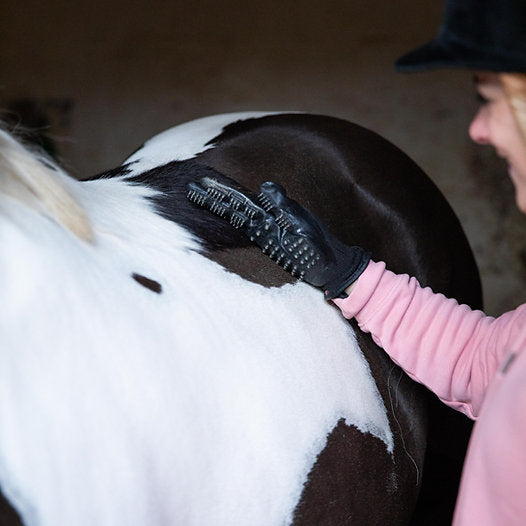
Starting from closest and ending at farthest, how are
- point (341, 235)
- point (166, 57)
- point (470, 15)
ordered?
point (470, 15)
point (341, 235)
point (166, 57)

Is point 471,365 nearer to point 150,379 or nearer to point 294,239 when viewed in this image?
point 294,239

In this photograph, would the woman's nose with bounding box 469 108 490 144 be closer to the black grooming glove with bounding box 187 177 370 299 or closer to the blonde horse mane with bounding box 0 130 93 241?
the black grooming glove with bounding box 187 177 370 299

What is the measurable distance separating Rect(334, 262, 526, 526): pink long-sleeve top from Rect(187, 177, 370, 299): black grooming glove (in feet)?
0.07

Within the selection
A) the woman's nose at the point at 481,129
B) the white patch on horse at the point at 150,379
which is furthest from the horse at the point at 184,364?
the woman's nose at the point at 481,129

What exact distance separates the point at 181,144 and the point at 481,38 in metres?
0.77

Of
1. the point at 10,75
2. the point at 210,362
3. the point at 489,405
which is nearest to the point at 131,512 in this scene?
the point at 210,362

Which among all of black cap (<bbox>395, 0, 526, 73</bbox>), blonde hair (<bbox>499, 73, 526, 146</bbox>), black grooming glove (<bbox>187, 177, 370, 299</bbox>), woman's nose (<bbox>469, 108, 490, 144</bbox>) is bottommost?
black grooming glove (<bbox>187, 177, 370, 299</bbox>)

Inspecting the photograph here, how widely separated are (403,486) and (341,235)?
0.41 m

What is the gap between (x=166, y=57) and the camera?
334cm

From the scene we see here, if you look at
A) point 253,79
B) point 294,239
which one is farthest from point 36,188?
point 253,79

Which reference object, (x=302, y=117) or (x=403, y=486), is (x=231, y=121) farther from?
(x=403, y=486)

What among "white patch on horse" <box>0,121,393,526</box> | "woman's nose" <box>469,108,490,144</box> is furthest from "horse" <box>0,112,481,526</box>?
"woman's nose" <box>469,108,490,144</box>

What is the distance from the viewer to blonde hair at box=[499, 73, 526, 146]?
0.65 m

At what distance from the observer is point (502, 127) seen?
27.7 inches
